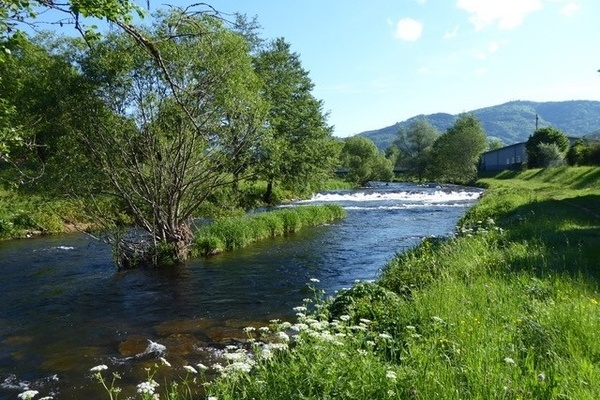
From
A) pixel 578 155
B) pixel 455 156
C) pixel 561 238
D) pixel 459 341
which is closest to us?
pixel 459 341

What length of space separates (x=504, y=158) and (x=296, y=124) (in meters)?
82.2

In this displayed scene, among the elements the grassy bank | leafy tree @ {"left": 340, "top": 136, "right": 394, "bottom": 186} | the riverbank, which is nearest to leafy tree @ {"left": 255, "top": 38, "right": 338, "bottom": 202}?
the grassy bank

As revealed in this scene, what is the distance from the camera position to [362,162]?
3976 inches

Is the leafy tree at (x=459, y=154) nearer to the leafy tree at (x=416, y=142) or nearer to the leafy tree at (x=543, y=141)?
the leafy tree at (x=543, y=141)

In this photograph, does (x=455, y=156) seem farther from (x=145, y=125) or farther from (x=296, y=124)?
(x=145, y=125)

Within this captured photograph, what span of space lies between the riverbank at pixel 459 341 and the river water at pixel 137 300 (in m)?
3.44

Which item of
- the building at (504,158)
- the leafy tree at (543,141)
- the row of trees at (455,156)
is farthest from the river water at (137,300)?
the building at (504,158)

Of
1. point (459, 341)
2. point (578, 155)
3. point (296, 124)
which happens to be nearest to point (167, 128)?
point (459, 341)

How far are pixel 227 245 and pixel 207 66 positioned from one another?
Answer: 9.12 m

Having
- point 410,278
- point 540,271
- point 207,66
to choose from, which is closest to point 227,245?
point 207,66

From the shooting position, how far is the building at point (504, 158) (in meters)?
103

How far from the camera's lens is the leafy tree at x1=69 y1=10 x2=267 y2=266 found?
18188mm

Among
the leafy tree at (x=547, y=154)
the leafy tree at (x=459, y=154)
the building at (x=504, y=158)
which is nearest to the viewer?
the leafy tree at (x=547, y=154)

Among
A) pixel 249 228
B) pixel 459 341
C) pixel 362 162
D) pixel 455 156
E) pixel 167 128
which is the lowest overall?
pixel 249 228
